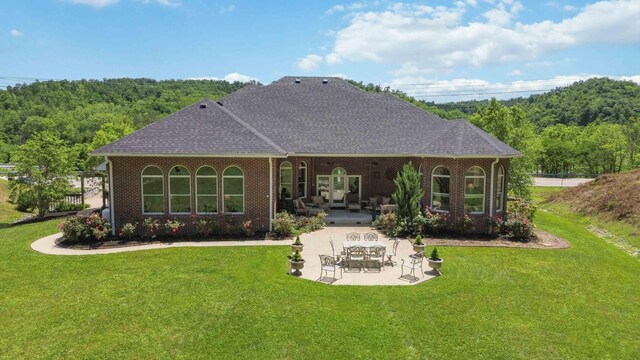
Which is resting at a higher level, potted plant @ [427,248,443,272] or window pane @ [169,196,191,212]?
window pane @ [169,196,191,212]

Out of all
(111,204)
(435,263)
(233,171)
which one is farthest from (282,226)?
(111,204)

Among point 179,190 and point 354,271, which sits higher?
point 179,190

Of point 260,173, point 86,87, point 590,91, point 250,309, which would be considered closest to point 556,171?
point 590,91

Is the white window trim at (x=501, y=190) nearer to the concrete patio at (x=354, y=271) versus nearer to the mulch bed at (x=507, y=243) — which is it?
the mulch bed at (x=507, y=243)

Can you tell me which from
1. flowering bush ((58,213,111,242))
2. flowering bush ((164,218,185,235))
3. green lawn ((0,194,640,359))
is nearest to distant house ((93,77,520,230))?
flowering bush ((164,218,185,235))

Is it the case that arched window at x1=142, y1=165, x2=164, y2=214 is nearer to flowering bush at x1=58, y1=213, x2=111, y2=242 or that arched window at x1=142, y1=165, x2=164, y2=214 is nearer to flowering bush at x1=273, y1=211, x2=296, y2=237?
flowering bush at x1=58, y1=213, x2=111, y2=242

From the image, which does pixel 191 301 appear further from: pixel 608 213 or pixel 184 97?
pixel 184 97

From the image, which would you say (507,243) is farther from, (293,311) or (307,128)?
(307,128)
